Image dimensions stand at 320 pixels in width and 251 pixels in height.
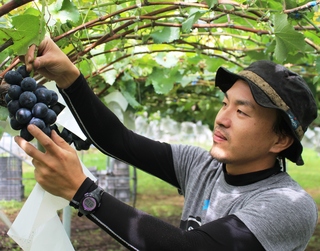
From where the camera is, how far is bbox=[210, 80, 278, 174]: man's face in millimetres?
1420

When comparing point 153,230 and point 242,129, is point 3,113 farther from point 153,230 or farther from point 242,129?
point 242,129

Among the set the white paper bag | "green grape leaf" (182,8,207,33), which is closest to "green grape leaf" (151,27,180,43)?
"green grape leaf" (182,8,207,33)

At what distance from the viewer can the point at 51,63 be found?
1.26m

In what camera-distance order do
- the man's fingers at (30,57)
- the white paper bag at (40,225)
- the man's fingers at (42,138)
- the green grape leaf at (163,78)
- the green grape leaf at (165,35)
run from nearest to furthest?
1. the man's fingers at (42,138)
2. the man's fingers at (30,57)
3. the white paper bag at (40,225)
4. the green grape leaf at (165,35)
5. the green grape leaf at (163,78)

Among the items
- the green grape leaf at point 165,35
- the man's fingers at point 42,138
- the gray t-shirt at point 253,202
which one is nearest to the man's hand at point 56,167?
the man's fingers at point 42,138

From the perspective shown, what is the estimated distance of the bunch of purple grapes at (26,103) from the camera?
109cm

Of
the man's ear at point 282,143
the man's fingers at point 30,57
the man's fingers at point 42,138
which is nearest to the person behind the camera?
the man's fingers at point 42,138

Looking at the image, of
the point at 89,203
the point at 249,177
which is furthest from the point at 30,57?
the point at 249,177

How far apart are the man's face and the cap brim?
40mm

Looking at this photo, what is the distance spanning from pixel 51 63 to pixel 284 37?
1.00 metres

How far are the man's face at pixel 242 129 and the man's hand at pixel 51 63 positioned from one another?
465mm

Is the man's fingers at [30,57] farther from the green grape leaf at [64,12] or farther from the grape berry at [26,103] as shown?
the green grape leaf at [64,12]

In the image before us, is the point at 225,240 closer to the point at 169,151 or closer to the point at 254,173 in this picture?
the point at 254,173

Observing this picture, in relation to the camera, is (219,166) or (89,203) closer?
(89,203)
